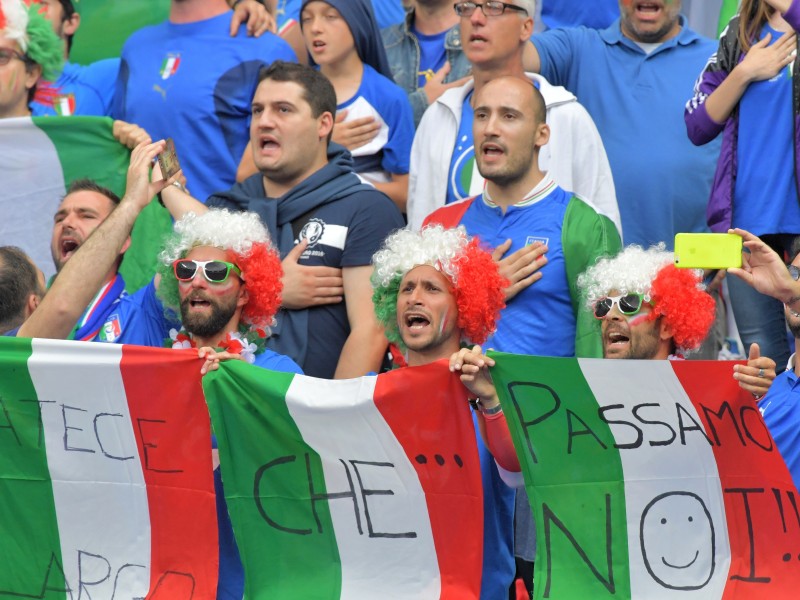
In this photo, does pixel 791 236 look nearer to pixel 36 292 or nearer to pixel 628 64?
pixel 628 64

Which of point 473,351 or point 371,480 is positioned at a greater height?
point 473,351

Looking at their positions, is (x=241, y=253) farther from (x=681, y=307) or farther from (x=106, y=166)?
(x=681, y=307)

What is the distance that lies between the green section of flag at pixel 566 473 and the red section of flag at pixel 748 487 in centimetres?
37

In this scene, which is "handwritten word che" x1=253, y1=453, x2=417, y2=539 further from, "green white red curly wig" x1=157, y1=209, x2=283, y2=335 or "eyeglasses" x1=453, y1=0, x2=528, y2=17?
"eyeglasses" x1=453, y1=0, x2=528, y2=17

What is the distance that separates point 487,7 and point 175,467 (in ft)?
10.1

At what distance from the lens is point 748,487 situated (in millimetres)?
5316

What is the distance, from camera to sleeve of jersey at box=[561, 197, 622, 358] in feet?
21.3

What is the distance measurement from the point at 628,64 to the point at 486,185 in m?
1.51

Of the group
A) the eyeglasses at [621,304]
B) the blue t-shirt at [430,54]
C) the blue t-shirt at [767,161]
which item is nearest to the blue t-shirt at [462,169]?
the blue t-shirt at [430,54]

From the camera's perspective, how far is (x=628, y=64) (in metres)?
8.07

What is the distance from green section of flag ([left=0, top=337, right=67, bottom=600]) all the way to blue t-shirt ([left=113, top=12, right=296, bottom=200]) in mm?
2525

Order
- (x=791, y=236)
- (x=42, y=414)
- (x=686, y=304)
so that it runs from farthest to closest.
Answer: (x=791, y=236), (x=686, y=304), (x=42, y=414)

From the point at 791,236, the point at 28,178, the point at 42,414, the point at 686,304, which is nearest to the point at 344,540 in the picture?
the point at 42,414

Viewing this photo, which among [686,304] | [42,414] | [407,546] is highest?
[686,304]
